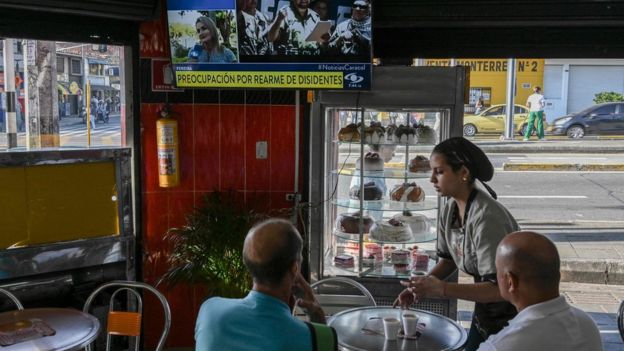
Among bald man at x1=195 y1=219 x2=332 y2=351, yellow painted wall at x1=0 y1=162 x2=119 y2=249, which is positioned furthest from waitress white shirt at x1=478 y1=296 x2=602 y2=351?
yellow painted wall at x1=0 y1=162 x2=119 y2=249

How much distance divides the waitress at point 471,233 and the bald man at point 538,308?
864mm

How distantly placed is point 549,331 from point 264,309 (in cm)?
87

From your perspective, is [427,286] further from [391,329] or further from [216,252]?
[216,252]

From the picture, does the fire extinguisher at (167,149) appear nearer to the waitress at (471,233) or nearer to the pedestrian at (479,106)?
the waitress at (471,233)

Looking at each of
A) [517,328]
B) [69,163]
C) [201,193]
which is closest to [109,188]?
[69,163]

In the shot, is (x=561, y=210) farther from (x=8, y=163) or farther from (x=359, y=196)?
(x=8, y=163)

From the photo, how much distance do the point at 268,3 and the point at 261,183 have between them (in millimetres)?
1404

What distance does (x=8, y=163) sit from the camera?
14.0 feet

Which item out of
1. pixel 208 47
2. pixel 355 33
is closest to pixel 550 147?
pixel 355 33

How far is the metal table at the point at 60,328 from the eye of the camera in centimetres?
303

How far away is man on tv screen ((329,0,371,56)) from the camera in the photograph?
169 inches

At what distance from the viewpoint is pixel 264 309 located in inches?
81.8

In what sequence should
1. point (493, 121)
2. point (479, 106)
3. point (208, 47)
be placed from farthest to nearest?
point (479, 106)
point (493, 121)
point (208, 47)

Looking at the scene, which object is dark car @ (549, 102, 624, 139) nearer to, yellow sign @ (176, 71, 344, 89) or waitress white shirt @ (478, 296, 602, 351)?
Result: yellow sign @ (176, 71, 344, 89)
